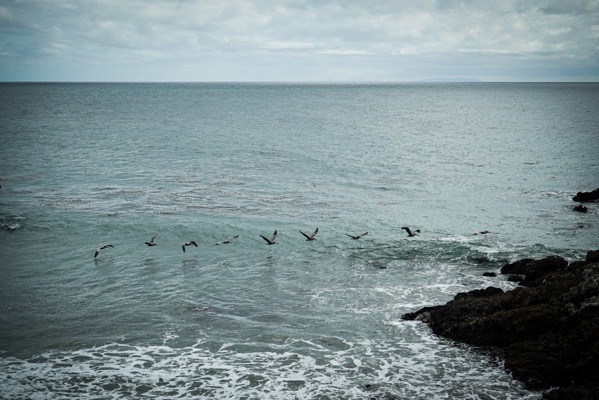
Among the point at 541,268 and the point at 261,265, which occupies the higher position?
the point at 541,268

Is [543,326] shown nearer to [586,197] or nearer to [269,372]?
[269,372]

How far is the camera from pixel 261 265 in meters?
26.0

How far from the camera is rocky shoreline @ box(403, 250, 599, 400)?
1434 cm

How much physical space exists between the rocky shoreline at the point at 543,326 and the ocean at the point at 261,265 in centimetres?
63

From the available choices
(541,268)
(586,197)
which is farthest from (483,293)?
(586,197)

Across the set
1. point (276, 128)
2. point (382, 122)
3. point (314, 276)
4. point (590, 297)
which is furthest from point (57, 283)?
point (382, 122)

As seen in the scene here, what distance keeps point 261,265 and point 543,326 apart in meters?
13.8

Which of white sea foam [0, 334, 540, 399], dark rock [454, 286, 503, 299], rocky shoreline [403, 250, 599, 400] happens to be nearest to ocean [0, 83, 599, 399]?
white sea foam [0, 334, 540, 399]

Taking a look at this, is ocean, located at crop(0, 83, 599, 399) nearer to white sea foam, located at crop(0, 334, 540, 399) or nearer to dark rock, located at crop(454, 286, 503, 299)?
white sea foam, located at crop(0, 334, 540, 399)

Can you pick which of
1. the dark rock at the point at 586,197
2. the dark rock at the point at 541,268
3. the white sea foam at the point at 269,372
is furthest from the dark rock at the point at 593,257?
the dark rock at the point at 586,197

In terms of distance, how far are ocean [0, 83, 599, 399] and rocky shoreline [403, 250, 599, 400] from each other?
2.08ft

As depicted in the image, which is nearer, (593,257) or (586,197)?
(593,257)

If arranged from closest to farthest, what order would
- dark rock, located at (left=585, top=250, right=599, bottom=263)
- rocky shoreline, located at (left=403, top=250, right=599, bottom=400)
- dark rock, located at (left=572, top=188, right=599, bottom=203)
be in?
rocky shoreline, located at (left=403, top=250, right=599, bottom=400)
dark rock, located at (left=585, top=250, right=599, bottom=263)
dark rock, located at (left=572, top=188, right=599, bottom=203)

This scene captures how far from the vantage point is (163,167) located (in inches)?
2110
